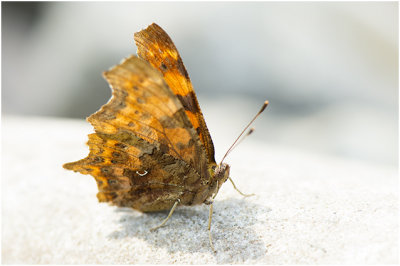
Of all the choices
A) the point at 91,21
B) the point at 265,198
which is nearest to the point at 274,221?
the point at 265,198

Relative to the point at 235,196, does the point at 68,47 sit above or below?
above

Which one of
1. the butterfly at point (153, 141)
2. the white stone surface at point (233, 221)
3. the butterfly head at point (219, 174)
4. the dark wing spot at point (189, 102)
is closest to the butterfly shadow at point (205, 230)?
the white stone surface at point (233, 221)

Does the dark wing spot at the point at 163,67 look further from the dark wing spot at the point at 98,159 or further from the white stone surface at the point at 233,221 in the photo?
the white stone surface at the point at 233,221

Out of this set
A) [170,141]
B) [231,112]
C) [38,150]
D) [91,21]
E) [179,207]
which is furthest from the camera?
[91,21]

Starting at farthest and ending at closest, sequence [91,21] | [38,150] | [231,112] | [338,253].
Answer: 1. [91,21]
2. [231,112]
3. [38,150]
4. [338,253]

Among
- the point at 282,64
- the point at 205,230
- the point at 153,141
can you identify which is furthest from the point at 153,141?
the point at 282,64

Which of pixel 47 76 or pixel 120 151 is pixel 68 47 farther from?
pixel 120 151

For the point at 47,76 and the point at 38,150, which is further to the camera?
the point at 47,76
